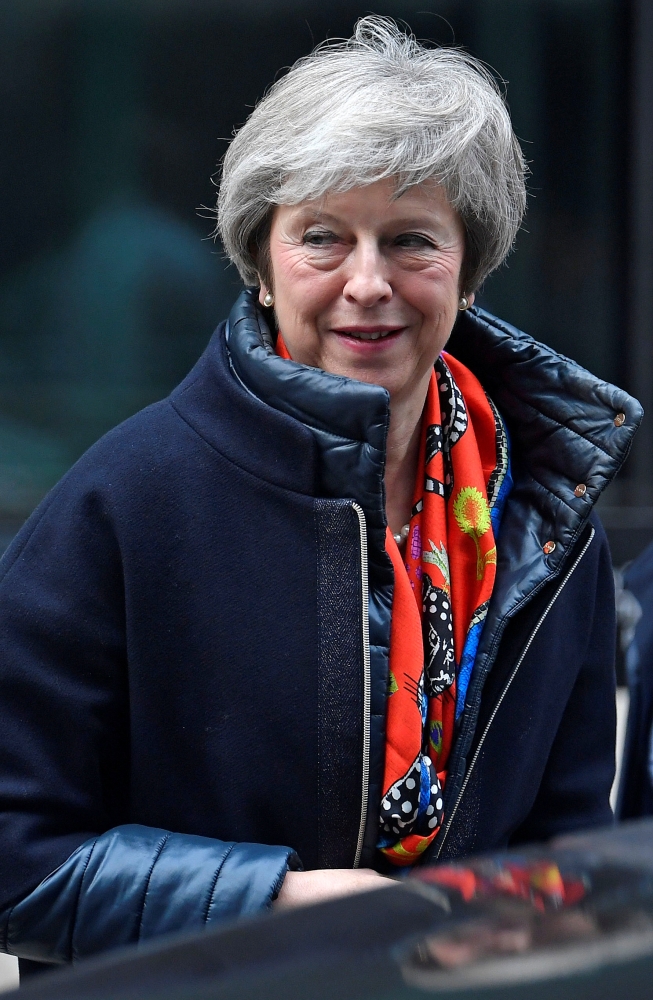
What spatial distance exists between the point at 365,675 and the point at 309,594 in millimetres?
140

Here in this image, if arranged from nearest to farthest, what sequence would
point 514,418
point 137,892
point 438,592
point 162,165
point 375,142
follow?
1. point 137,892
2. point 375,142
3. point 438,592
4. point 514,418
5. point 162,165

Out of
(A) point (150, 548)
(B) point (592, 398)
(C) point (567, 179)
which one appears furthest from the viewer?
(C) point (567, 179)

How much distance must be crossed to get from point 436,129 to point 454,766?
3.24 feet

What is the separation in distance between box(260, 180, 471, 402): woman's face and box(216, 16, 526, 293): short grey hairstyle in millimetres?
31

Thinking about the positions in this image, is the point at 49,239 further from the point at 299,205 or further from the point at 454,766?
the point at 454,766

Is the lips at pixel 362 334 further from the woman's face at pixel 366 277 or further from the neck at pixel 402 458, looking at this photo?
the neck at pixel 402 458

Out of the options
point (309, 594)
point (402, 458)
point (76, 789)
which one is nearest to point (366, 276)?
point (402, 458)

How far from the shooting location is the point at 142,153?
5.29m

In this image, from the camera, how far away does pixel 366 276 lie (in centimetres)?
188

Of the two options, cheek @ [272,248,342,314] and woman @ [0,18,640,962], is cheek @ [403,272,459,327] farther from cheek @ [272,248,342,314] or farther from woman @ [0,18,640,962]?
cheek @ [272,248,342,314]

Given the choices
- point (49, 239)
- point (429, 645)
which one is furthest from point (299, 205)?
point (49, 239)

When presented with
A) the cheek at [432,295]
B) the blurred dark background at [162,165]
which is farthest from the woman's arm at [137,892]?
the blurred dark background at [162,165]

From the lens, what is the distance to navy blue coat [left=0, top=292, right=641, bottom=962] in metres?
1.64

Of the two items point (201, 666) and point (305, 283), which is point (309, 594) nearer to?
point (201, 666)
